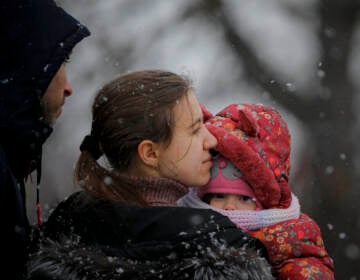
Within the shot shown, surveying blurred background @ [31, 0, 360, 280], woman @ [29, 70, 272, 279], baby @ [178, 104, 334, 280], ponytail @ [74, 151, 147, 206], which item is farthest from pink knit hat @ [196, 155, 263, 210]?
blurred background @ [31, 0, 360, 280]

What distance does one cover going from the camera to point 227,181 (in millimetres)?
2627

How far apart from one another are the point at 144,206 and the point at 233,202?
1.94 ft

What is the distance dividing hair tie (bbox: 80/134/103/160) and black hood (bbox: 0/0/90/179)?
0.21 meters

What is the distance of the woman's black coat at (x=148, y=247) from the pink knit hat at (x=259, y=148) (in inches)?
19.5

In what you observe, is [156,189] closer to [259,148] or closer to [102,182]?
[102,182]

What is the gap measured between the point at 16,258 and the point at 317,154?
399 centimetres

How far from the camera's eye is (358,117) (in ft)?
17.9

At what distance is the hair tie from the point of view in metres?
2.39

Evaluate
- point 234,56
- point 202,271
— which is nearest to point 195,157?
point 202,271

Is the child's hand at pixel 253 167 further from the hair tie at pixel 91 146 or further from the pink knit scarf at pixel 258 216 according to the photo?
the hair tie at pixel 91 146

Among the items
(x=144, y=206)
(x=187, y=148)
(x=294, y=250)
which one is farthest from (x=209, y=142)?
(x=294, y=250)

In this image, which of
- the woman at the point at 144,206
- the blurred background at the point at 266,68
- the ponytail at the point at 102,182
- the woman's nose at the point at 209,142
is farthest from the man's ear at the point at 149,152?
the blurred background at the point at 266,68

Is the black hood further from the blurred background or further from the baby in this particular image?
the blurred background

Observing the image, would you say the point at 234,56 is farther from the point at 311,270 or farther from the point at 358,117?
the point at 311,270
